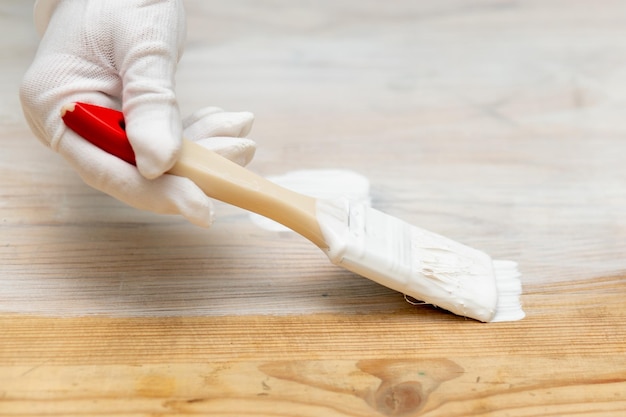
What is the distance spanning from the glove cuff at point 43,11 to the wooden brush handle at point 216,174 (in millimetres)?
200

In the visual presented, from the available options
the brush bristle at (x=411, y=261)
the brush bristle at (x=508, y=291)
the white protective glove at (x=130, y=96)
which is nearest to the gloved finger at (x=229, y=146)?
the white protective glove at (x=130, y=96)

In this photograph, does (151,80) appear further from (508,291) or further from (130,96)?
(508,291)

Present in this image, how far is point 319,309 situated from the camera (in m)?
0.90

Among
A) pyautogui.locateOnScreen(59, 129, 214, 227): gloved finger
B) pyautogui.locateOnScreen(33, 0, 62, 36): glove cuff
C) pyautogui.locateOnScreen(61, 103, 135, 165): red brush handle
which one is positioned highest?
pyautogui.locateOnScreen(33, 0, 62, 36): glove cuff

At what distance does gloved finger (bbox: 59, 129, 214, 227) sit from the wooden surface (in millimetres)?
156

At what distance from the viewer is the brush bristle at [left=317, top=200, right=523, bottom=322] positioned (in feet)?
2.78

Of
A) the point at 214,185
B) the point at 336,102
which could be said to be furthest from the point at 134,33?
the point at 336,102

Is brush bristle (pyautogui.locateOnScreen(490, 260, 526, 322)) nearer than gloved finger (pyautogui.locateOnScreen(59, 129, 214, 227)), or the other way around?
gloved finger (pyautogui.locateOnScreen(59, 129, 214, 227))

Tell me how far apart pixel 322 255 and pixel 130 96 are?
1.09ft

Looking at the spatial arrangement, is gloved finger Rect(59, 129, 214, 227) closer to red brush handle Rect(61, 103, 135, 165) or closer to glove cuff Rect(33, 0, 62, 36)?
red brush handle Rect(61, 103, 135, 165)

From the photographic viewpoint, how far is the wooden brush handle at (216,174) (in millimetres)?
769

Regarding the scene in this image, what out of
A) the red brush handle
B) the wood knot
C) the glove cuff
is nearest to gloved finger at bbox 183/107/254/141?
the red brush handle

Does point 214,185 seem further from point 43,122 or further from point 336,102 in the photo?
point 336,102

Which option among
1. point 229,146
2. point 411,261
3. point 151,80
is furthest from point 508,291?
point 151,80
